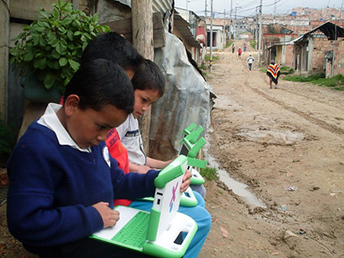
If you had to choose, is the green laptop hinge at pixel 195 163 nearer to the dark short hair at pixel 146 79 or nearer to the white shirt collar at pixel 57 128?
the dark short hair at pixel 146 79

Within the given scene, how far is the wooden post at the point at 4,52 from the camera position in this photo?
129 inches

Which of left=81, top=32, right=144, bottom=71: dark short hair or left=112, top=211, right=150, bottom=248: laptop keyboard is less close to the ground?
left=81, top=32, right=144, bottom=71: dark short hair

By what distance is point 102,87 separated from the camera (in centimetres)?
132

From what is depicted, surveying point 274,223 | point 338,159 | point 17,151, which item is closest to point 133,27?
point 17,151

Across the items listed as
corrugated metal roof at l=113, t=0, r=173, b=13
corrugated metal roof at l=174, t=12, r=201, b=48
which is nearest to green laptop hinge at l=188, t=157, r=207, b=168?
corrugated metal roof at l=113, t=0, r=173, b=13

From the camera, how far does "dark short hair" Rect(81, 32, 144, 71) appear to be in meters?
2.09

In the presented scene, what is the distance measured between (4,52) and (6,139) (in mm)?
910

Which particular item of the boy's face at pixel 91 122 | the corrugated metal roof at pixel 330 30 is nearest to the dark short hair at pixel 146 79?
the boy's face at pixel 91 122

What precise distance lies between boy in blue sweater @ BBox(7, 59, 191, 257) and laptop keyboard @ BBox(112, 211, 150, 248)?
59 mm

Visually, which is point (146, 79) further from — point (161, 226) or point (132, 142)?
point (161, 226)

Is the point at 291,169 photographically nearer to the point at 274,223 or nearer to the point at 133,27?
the point at 274,223

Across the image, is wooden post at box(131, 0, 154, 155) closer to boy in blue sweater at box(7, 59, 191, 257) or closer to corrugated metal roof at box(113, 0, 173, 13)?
boy in blue sweater at box(7, 59, 191, 257)

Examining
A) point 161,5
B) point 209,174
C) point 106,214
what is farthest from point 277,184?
point 106,214

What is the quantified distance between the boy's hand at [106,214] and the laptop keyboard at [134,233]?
0.18 ft
